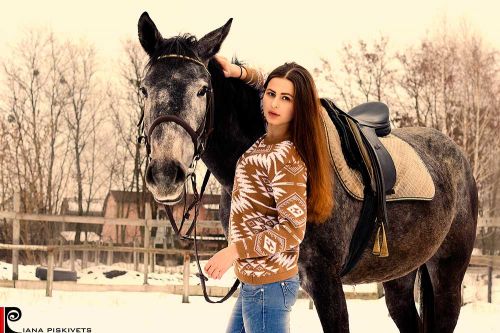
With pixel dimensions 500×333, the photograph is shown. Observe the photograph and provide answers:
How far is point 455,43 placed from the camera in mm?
16062

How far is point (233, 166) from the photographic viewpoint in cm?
296

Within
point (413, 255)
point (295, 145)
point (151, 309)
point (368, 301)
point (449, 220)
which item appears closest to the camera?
point (295, 145)

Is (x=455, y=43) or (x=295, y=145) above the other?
(x=455, y=43)

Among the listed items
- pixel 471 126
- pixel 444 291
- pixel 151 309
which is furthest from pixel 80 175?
pixel 444 291

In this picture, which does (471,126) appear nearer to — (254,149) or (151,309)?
(151,309)

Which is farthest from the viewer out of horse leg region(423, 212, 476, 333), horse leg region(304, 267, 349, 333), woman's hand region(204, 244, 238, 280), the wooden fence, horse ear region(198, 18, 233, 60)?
the wooden fence

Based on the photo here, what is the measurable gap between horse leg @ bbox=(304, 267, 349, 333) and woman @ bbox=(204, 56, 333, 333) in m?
0.71

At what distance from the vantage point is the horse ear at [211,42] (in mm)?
2850

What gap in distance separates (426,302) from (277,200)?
2607 mm

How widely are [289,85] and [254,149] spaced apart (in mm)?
218

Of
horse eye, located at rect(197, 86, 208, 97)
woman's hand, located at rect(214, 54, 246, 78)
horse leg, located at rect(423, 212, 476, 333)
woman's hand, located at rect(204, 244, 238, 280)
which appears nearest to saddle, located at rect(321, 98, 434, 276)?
woman's hand, located at rect(214, 54, 246, 78)

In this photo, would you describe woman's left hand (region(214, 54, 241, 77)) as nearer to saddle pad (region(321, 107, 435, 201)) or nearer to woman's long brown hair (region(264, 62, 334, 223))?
saddle pad (region(321, 107, 435, 201))

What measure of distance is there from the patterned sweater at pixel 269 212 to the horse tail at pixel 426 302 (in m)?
2.45

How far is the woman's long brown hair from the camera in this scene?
1912 mm
